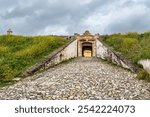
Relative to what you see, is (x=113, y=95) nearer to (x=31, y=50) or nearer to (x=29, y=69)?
(x=29, y=69)

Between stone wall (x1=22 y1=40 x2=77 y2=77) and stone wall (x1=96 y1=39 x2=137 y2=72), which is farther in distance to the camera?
stone wall (x1=96 y1=39 x2=137 y2=72)

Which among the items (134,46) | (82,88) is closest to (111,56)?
(134,46)

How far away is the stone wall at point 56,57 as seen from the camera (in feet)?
80.3

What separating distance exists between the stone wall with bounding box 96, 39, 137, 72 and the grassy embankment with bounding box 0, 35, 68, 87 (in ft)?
11.9

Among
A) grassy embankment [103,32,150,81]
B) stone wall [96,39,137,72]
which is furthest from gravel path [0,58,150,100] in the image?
stone wall [96,39,137,72]

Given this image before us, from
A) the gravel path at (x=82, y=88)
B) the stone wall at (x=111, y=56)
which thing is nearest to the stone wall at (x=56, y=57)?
the stone wall at (x=111, y=56)

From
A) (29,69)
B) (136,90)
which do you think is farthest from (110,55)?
(136,90)

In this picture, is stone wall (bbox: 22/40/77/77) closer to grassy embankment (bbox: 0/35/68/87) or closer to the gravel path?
grassy embankment (bbox: 0/35/68/87)

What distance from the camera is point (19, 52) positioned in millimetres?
31234

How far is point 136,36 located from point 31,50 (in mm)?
12943

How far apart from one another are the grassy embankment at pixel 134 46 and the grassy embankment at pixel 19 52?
17.3 feet

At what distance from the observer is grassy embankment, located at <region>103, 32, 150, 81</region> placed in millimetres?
25156

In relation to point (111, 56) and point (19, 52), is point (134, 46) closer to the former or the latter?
point (111, 56)

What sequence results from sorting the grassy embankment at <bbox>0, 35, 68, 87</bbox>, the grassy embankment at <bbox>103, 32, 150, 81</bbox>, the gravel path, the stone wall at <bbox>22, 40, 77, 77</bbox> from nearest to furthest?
the gravel path
the grassy embankment at <bbox>0, 35, 68, 87</bbox>
the stone wall at <bbox>22, 40, 77, 77</bbox>
the grassy embankment at <bbox>103, 32, 150, 81</bbox>
